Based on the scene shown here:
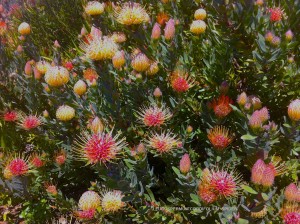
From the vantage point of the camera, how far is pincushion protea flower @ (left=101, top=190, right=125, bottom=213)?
1.74 metres

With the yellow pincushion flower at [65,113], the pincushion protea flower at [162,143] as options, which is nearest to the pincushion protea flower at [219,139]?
the pincushion protea flower at [162,143]

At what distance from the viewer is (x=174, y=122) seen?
7.14 ft

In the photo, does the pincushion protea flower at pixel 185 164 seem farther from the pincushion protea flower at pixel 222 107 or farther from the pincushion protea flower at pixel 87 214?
the pincushion protea flower at pixel 87 214

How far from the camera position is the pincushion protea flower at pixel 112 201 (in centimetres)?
174

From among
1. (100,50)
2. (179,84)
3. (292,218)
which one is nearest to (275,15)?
(179,84)

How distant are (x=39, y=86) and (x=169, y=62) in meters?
1.02

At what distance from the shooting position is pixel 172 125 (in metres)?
2.07

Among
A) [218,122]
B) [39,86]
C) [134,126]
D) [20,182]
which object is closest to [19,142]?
[39,86]

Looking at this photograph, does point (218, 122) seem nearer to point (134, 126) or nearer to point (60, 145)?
point (134, 126)

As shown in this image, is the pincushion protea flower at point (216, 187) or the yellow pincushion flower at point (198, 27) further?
the yellow pincushion flower at point (198, 27)

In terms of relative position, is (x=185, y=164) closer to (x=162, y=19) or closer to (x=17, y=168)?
(x=17, y=168)

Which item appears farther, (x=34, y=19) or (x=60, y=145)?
(x=34, y=19)

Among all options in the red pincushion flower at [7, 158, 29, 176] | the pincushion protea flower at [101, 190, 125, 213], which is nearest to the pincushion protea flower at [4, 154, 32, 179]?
the red pincushion flower at [7, 158, 29, 176]

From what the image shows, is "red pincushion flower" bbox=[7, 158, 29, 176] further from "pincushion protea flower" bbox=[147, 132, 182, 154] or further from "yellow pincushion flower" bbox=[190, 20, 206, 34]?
"yellow pincushion flower" bbox=[190, 20, 206, 34]
